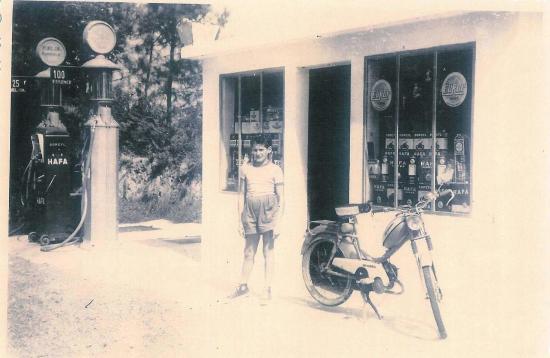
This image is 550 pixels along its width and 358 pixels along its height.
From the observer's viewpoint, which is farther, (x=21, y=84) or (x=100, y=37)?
(x=100, y=37)

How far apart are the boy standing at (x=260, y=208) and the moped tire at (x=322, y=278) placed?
45cm

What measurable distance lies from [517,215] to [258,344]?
92.5 inches

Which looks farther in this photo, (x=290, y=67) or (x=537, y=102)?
(x=290, y=67)

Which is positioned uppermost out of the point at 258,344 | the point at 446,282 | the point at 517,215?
the point at 517,215

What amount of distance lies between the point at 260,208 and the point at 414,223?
1.77 metres

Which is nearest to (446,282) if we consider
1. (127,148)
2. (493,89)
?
(493,89)

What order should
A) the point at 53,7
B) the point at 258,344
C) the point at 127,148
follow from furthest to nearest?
the point at 127,148 < the point at 53,7 < the point at 258,344

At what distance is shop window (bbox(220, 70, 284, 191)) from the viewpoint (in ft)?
23.3

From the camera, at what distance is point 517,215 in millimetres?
5148

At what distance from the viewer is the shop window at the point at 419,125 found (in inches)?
219

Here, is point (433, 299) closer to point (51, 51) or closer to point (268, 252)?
point (268, 252)

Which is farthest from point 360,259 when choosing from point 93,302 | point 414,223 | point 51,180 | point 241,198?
point 51,180

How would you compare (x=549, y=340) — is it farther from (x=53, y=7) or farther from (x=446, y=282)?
(x=53, y=7)

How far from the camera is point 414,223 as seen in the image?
5.20 metres
